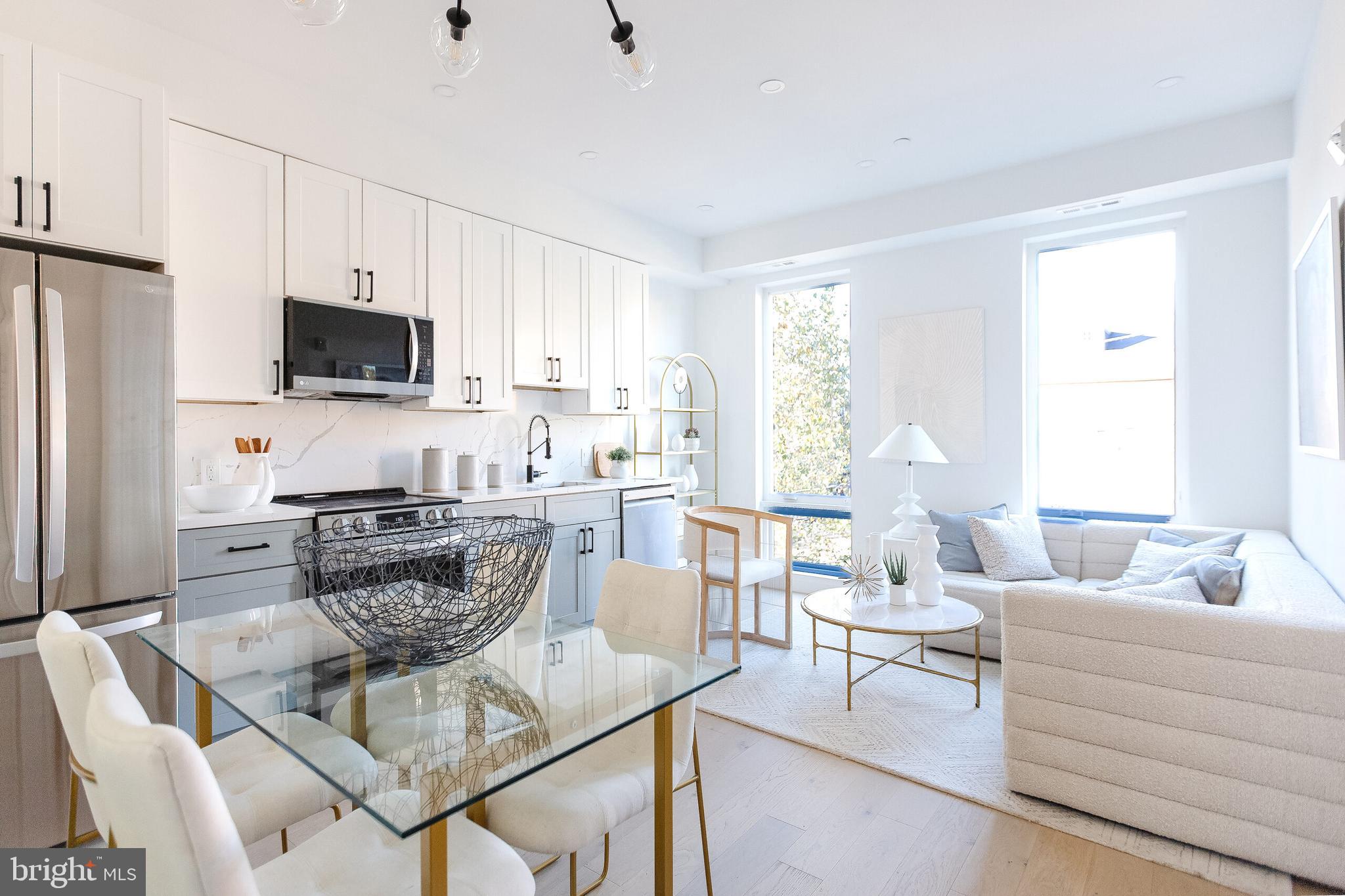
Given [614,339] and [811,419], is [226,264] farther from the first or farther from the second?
[811,419]

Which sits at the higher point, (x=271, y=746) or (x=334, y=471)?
(x=334, y=471)

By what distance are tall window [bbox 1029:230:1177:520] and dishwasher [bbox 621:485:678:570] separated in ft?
7.89

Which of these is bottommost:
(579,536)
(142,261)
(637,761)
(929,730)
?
(929,730)

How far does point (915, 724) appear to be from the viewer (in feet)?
9.75

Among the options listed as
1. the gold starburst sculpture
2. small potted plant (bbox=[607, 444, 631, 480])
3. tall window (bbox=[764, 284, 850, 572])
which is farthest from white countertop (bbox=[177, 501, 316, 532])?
tall window (bbox=[764, 284, 850, 572])

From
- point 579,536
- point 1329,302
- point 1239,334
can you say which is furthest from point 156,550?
point 1239,334

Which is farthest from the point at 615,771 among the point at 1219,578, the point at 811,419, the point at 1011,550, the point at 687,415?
the point at 687,415

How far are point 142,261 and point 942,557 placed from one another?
4.08 metres

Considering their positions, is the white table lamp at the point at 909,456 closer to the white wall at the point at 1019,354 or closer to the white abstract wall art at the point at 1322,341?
the white wall at the point at 1019,354

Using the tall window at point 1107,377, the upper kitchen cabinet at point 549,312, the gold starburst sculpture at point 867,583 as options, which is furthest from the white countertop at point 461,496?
the tall window at point 1107,377

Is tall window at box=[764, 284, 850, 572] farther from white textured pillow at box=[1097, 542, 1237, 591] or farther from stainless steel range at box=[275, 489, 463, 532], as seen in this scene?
stainless steel range at box=[275, 489, 463, 532]

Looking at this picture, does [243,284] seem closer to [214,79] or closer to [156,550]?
[214,79]

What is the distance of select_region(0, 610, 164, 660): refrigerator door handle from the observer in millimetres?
2002

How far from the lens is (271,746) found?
5.59 feet
